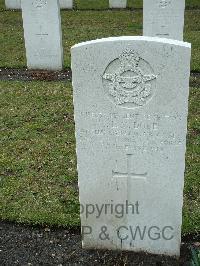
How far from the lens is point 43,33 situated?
9930 millimetres

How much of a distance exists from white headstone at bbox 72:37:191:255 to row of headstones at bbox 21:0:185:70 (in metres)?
6.44

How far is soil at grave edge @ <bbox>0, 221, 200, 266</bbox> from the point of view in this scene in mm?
4031

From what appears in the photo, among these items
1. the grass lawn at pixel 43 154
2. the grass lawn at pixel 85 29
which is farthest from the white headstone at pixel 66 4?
the grass lawn at pixel 43 154

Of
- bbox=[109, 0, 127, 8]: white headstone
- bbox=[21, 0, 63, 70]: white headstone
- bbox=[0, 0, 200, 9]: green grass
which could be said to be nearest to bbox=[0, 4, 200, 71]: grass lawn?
bbox=[21, 0, 63, 70]: white headstone

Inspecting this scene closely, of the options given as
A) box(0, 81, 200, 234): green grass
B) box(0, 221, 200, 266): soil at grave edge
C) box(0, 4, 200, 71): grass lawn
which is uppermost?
box(0, 4, 200, 71): grass lawn

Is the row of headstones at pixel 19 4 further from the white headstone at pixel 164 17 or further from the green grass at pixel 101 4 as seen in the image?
the white headstone at pixel 164 17

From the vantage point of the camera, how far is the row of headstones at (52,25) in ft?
32.0

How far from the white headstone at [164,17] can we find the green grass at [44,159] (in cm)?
235

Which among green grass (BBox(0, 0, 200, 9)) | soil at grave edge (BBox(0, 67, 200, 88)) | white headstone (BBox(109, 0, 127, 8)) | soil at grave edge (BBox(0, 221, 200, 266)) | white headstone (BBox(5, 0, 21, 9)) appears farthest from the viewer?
green grass (BBox(0, 0, 200, 9))

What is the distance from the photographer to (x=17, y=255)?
166 inches

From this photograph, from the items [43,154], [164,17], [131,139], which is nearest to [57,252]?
[131,139]

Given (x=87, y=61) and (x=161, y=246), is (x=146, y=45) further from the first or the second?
(x=161, y=246)

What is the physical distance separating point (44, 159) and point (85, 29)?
8.66 meters

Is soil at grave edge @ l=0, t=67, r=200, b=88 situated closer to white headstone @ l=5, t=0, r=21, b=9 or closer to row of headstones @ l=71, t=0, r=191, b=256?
row of headstones @ l=71, t=0, r=191, b=256
